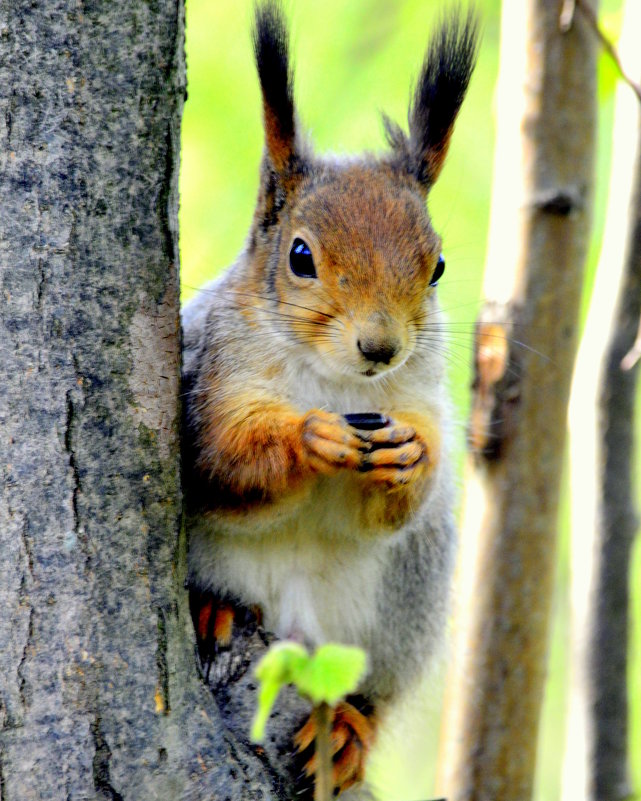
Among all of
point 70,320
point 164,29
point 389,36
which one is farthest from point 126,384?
point 389,36

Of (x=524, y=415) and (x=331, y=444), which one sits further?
(x=524, y=415)

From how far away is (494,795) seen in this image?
1.68 meters

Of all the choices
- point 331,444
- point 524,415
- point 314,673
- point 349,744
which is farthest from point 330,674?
point 524,415

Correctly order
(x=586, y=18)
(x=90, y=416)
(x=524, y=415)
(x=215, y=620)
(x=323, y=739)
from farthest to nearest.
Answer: (x=524, y=415)
(x=586, y=18)
(x=215, y=620)
(x=90, y=416)
(x=323, y=739)

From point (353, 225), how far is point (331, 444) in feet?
1.14

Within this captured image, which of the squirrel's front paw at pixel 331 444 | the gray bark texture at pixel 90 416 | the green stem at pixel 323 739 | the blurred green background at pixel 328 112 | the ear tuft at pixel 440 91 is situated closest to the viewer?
the green stem at pixel 323 739

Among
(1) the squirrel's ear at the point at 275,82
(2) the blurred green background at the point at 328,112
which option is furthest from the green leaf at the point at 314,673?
(2) the blurred green background at the point at 328,112

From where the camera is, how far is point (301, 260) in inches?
60.5

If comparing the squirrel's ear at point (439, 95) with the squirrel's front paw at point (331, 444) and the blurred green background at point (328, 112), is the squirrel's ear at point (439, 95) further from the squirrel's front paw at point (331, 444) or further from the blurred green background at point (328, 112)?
the blurred green background at point (328, 112)

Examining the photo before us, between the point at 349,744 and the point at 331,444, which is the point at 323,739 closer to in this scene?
the point at 331,444

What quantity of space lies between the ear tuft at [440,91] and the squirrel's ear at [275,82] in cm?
23

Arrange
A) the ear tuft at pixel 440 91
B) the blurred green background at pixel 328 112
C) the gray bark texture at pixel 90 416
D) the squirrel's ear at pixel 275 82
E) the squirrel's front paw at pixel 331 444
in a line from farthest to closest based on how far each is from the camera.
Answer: the blurred green background at pixel 328 112, the ear tuft at pixel 440 91, the squirrel's ear at pixel 275 82, the squirrel's front paw at pixel 331 444, the gray bark texture at pixel 90 416

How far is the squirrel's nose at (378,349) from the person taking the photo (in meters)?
1.38

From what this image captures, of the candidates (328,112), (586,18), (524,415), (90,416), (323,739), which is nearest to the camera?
(323,739)
